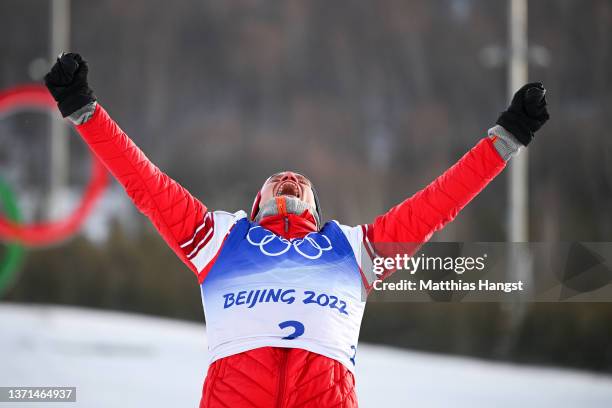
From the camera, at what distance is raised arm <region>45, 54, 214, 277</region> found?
1.93 m

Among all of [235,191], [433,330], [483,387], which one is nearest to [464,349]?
[433,330]

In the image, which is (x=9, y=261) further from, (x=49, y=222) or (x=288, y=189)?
(x=288, y=189)

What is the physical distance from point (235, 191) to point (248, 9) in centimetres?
226

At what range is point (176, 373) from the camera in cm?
520

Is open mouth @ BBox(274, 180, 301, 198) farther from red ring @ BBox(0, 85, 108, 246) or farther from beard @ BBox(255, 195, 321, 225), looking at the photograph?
red ring @ BBox(0, 85, 108, 246)

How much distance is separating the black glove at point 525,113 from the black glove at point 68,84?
3.64 feet

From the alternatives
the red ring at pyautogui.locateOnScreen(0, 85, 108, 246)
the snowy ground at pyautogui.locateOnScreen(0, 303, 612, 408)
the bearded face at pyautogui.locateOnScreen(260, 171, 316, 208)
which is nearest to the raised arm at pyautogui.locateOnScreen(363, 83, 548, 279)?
the bearded face at pyautogui.locateOnScreen(260, 171, 316, 208)

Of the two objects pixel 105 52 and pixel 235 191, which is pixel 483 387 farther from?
pixel 105 52

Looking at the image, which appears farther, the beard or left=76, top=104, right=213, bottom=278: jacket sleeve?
the beard

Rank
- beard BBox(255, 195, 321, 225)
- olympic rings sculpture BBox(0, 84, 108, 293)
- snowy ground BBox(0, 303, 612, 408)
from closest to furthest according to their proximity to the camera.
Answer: beard BBox(255, 195, 321, 225), snowy ground BBox(0, 303, 612, 408), olympic rings sculpture BBox(0, 84, 108, 293)

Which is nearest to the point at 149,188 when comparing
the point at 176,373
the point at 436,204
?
the point at 436,204

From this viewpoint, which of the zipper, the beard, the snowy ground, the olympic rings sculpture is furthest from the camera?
the olympic rings sculpture

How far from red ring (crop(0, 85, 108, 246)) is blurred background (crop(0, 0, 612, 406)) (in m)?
0.10

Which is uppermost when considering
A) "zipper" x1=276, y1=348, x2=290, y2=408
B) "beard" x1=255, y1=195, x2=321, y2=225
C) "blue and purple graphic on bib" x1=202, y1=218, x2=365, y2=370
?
"beard" x1=255, y1=195, x2=321, y2=225
